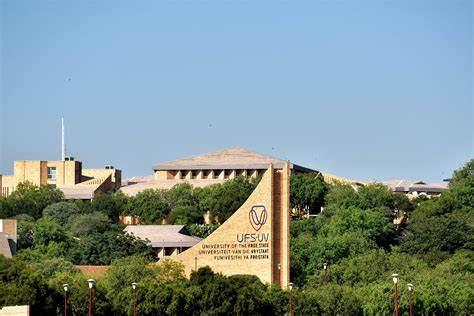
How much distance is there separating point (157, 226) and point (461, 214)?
21.1m

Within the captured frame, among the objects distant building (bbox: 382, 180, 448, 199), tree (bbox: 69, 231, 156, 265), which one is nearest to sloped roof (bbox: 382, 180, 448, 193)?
distant building (bbox: 382, 180, 448, 199)

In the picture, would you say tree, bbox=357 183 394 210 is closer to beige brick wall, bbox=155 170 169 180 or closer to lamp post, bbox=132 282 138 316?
beige brick wall, bbox=155 170 169 180

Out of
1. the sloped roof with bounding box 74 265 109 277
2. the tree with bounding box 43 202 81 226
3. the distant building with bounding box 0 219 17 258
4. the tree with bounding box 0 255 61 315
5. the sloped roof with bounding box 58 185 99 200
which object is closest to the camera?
the tree with bounding box 0 255 61 315

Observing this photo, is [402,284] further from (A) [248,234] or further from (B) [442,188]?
(B) [442,188]

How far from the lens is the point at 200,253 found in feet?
295

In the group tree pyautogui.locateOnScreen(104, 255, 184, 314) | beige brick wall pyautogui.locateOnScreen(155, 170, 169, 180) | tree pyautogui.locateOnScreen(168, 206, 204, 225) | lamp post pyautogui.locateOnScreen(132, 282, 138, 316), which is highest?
beige brick wall pyautogui.locateOnScreen(155, 170, 169, 180)

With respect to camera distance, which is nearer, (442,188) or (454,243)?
(454,243)

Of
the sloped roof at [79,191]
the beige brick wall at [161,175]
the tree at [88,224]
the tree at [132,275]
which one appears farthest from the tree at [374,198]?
the tree at [132,275]

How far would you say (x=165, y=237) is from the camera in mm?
111875

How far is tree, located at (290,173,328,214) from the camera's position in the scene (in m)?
124

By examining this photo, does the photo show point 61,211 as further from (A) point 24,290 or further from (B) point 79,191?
(A) point 24,290

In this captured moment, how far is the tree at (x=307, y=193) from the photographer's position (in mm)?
123500

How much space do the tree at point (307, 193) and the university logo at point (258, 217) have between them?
3465 cm

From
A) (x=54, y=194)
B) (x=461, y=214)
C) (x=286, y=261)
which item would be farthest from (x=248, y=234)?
(x=54, y=194)
